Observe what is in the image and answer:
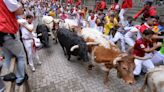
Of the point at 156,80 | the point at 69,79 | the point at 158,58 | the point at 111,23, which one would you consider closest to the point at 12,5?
the point at 156,80

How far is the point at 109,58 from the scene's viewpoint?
16.8 ft

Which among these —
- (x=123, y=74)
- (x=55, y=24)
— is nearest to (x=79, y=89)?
(x=123, y=74)

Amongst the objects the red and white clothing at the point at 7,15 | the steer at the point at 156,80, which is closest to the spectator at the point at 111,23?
the steer at the point at 156,80

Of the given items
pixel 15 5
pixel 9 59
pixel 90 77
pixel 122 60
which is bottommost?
pixel 90 77

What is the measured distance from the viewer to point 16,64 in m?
3.92

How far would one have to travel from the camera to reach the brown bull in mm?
4324

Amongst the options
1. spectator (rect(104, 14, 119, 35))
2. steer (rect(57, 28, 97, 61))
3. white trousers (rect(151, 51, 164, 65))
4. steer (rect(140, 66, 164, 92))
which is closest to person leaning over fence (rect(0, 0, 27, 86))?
steer (rect(57, 28, 97, 61))

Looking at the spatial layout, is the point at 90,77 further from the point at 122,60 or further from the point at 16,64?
the point at 16,64

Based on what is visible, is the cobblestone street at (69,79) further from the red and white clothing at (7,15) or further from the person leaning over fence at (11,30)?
the red and white clothing at (7,15)

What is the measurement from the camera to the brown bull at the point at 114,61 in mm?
4324

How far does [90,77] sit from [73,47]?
112 cm

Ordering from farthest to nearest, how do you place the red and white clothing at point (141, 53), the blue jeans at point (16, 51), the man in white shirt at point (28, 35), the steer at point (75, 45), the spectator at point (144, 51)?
the steer at point (75, 45), the man in white shirt at point (28, 35), the red and white clothing at point (141, 53), the spectator at point (144, 51), the blue jeans at point (16, 51)

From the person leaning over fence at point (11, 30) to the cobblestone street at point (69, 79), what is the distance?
1643 millimetres

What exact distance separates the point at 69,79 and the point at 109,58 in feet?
4.78
